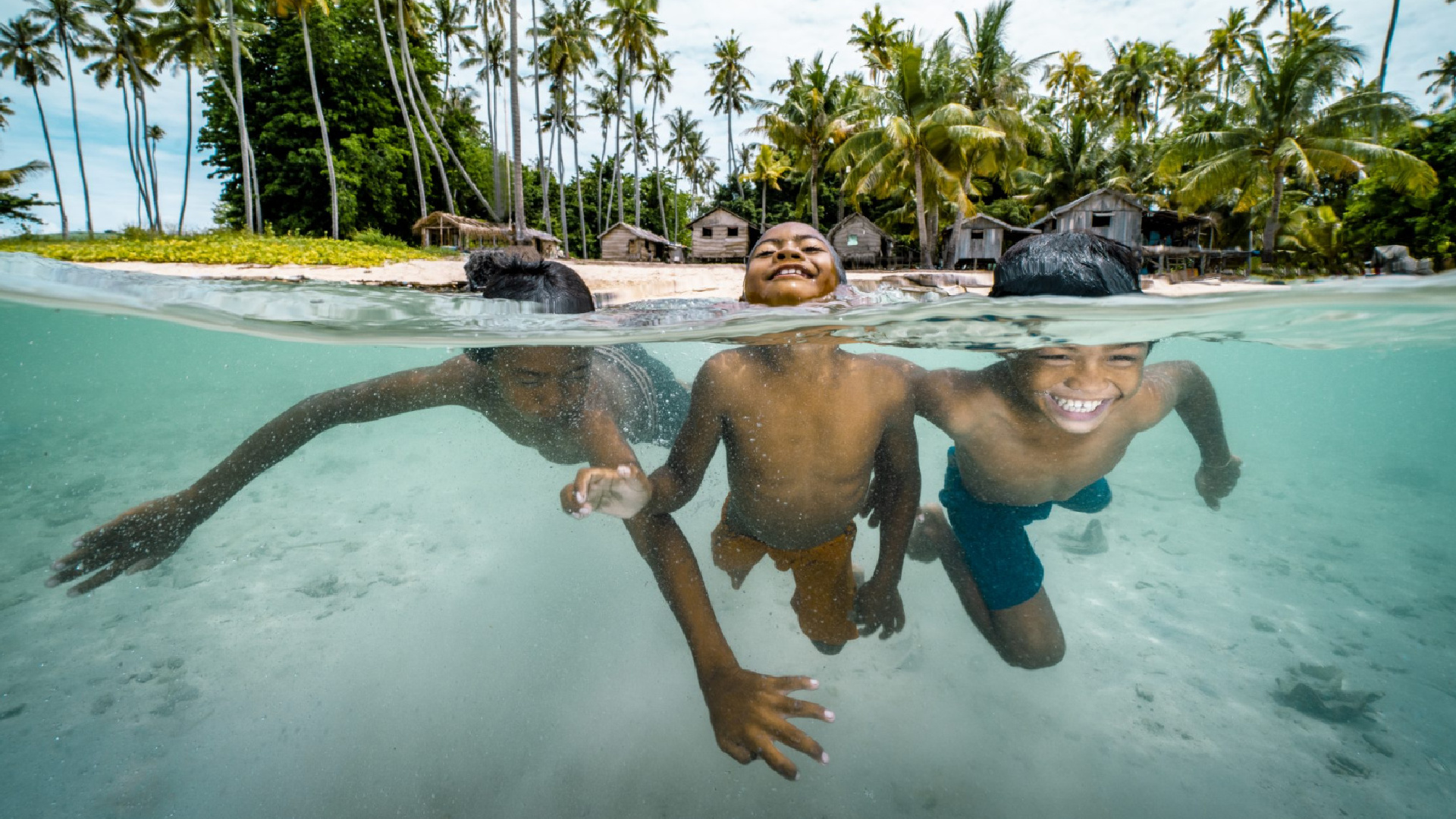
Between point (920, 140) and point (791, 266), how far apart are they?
2050 centimetres

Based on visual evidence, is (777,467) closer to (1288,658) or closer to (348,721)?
(348,721)

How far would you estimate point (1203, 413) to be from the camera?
168 inches

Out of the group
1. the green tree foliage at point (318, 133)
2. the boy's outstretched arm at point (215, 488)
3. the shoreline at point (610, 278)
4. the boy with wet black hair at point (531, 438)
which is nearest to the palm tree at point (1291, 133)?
the shoreline at point (610, 278)

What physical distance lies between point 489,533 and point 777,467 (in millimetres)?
6489

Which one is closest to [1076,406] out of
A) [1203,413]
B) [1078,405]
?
[1078,405]

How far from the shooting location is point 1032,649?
4.36 metres

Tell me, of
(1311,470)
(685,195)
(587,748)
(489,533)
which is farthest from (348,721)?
(685,195)

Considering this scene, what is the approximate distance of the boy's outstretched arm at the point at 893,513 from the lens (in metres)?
3.55

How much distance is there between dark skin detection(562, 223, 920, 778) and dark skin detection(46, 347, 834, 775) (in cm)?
2

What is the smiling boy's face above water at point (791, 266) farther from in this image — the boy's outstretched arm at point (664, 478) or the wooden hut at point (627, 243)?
the wooden hut at point (627, 243)

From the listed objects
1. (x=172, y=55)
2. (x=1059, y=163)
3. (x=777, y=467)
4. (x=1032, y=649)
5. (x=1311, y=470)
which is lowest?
(x=1311, y=470)

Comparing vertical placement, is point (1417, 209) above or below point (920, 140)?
below

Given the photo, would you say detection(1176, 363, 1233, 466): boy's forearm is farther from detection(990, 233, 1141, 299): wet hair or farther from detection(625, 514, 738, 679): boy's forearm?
detection(625, 514, 738, 679): boy's forearm

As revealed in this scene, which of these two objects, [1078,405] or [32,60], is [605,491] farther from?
[32,60]
